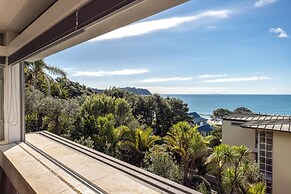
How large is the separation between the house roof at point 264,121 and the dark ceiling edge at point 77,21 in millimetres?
5577

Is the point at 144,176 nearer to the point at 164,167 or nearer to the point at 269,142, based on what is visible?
the point at 164,167

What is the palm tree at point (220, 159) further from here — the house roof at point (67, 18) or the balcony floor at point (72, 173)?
the house roof at point (67, 18)

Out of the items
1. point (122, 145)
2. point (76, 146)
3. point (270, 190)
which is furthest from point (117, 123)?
point (76, 146)

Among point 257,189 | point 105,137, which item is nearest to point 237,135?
point 257,189

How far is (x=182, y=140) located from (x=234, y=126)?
6.09ft

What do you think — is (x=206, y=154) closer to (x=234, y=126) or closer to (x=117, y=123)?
(x=234, y=126)

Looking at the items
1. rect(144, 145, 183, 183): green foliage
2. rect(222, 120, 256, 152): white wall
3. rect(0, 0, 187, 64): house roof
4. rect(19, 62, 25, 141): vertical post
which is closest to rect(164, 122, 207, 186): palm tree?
rect(144, 145, 183, 183): green foliage

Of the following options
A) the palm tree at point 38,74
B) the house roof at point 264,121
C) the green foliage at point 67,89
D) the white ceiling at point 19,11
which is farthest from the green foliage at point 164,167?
the green foliage at point 67,89

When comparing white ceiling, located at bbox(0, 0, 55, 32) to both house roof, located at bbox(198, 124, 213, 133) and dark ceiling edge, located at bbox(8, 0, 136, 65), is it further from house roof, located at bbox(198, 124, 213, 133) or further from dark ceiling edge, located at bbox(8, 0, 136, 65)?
house roof, located at bbox(198, 124, 213, 133)

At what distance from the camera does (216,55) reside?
11.4 meters

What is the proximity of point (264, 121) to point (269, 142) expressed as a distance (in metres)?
0.59

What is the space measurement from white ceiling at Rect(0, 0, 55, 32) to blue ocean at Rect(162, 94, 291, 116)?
21.6 ft

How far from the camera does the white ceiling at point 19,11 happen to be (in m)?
1.74

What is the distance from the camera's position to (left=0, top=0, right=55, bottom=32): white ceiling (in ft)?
5.71
